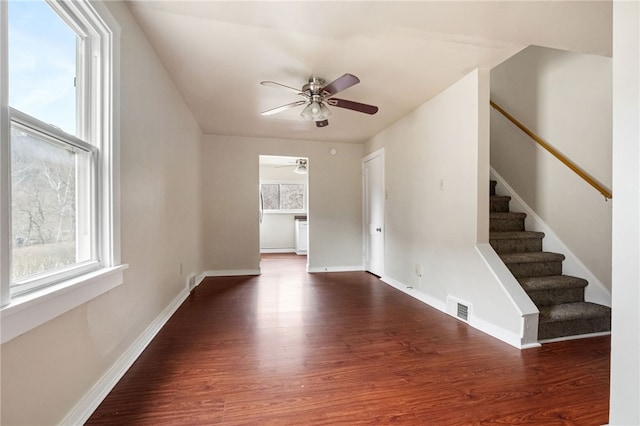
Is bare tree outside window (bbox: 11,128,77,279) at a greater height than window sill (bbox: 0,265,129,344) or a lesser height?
greater

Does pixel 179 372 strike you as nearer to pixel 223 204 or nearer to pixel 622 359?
pixel 622 359

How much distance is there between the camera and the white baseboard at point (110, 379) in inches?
50.3

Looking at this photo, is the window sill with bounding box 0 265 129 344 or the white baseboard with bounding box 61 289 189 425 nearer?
the window sill with bounding box 0 265 129 344

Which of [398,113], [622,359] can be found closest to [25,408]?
[622,359]

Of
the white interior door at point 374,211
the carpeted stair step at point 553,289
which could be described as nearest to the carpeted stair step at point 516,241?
the carpeted stair step at point 553,289

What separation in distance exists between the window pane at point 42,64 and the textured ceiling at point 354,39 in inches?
26.0

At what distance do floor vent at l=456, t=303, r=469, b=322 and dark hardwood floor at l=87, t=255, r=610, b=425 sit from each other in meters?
0.11

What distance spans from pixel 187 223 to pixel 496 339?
347 centimetres

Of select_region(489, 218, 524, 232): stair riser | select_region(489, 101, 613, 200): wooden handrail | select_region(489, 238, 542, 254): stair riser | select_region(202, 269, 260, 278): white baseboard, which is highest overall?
select_region(489, 101, 613, 200): wooden handrail

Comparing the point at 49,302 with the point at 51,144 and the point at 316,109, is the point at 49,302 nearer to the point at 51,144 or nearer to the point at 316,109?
the point at 51,144

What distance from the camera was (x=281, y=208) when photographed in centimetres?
756

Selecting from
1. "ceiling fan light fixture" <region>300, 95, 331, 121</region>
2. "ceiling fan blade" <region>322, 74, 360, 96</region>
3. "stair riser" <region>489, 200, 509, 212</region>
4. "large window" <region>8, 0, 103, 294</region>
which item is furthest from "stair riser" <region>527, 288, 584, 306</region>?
"large window" <region>8, 0, 103, 294</region>

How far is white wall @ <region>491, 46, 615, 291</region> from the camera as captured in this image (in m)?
Answer: 2.56

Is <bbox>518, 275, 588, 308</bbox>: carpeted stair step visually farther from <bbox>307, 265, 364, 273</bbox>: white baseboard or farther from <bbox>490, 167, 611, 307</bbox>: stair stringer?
<bbox>307, 265, 364, 273</bbox>: white baseboard
